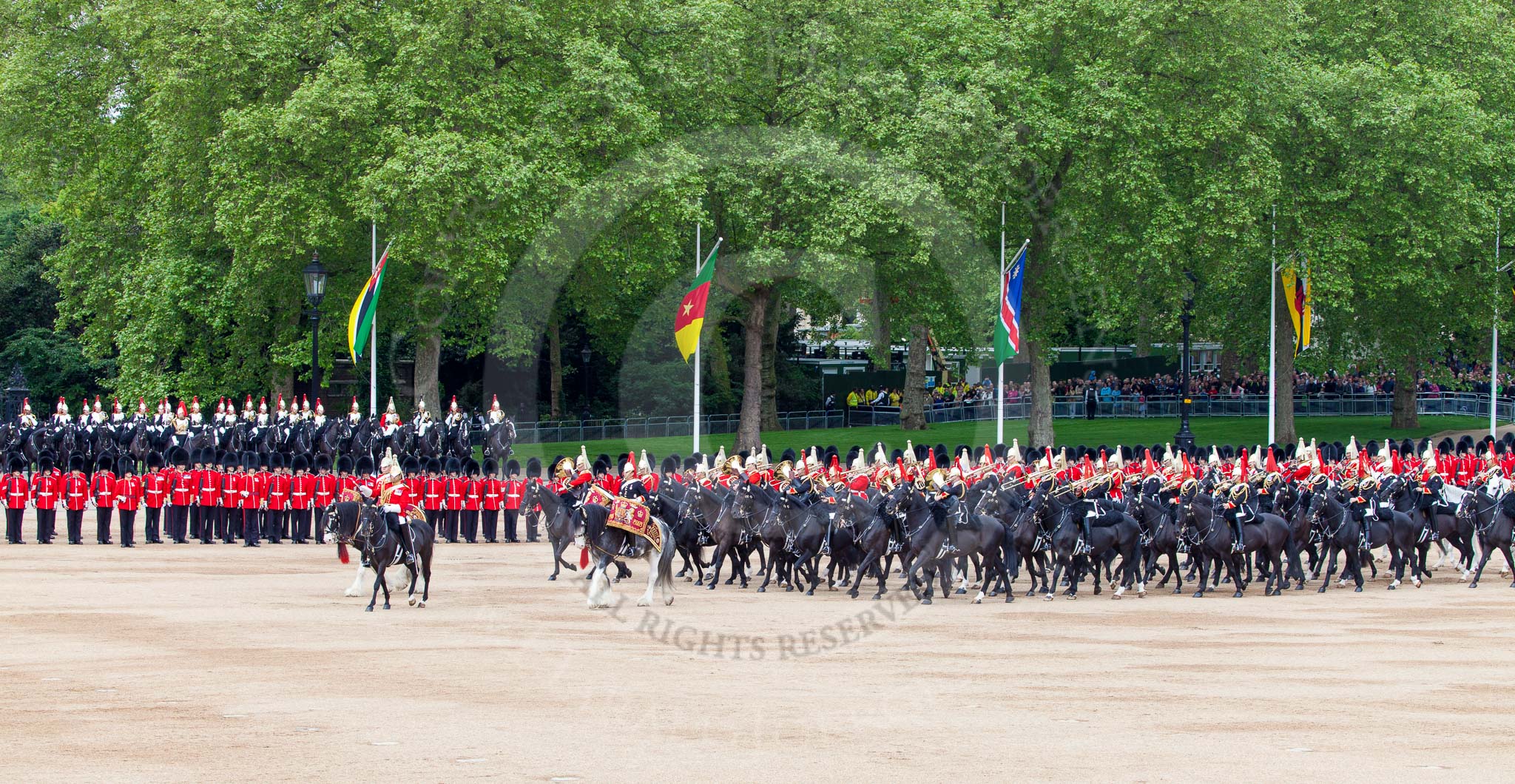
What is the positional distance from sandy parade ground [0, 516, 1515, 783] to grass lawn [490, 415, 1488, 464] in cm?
2342

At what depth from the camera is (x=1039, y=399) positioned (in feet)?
152

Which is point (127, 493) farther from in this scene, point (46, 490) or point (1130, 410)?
point (1130, 410)

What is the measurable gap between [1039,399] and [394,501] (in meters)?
28.6

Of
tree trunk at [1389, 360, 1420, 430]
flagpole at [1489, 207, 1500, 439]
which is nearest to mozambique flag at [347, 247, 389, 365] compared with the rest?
flagpole at [1489, 207, 1500, 439]

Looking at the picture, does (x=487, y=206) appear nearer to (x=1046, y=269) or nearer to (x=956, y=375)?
(x=1046, y=269)

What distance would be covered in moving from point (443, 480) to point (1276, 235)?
79.9 feet

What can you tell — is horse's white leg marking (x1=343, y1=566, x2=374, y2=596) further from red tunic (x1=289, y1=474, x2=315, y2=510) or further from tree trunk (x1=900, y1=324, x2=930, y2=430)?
tree trunk (x1=900, y1=324, x2=930, y2=430)

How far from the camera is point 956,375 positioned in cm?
6769

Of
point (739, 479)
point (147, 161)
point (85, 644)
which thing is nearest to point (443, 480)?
point (739, 479)

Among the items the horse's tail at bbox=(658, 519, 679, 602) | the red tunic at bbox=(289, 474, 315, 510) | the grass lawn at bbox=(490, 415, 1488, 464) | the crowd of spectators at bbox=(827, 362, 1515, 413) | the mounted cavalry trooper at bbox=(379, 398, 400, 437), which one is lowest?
the horse's tail at bbox=(658, 519, 679, 602)

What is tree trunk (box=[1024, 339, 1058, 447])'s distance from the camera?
1806 inches

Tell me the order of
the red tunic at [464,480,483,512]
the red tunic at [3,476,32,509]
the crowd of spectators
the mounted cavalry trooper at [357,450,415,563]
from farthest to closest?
the crowd of spectators < the red tunic at [464,480,483,512] < the red tunic at [3,476,32,509] < the mounted cavalry trooper at [357,450,415,563]

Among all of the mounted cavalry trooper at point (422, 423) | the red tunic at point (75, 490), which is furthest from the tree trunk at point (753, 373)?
the red tunic at point (75, 490)

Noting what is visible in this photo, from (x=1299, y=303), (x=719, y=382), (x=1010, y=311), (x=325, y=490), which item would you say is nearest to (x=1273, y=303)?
(x=1299, y=303)
